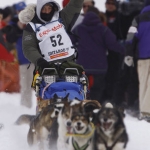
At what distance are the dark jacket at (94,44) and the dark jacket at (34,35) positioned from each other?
7.69 ft

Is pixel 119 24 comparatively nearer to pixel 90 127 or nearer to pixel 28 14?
pixel 28 14

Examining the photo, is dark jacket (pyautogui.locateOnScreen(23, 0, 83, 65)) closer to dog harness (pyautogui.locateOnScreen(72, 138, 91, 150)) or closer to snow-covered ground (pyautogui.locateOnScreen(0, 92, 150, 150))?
snow-covered ground (pyautogui.locateOnScreen(0, 92, 150, 150))

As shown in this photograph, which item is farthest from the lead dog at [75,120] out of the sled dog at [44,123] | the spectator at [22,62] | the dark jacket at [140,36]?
the spectator at [22,62]

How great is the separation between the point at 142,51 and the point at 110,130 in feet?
12.8

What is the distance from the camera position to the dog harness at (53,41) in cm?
679

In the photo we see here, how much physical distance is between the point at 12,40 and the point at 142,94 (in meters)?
2.52

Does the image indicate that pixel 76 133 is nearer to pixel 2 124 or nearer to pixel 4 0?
Answer: pixel 2 124

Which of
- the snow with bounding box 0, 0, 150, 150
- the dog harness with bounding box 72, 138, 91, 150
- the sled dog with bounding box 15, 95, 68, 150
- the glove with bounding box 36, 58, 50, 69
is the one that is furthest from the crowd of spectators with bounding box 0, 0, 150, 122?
the dog harness with bounding box 72, 138, 91, 150

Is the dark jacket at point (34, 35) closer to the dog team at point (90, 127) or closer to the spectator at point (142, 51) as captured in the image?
the dog team at point (90, 127)

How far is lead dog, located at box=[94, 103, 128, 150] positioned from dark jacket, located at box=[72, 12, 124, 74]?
14.1ft

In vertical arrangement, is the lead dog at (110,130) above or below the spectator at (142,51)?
below

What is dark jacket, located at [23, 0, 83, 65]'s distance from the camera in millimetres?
6719

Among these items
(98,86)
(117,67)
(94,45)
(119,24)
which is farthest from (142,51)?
(119,24)

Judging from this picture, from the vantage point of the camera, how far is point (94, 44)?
9719 mm
